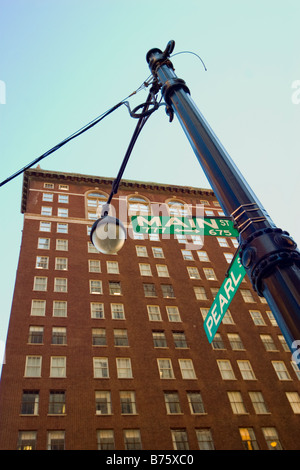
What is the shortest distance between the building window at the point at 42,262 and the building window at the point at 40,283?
6.15 feet

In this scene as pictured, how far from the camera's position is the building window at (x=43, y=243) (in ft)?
157

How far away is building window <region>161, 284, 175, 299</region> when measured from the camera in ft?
150

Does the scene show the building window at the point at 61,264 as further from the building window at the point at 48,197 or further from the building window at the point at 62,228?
the building window at the point at 48,197

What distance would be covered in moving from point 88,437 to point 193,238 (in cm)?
3415

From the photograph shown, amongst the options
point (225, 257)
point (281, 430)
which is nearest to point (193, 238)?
point (225, 257)

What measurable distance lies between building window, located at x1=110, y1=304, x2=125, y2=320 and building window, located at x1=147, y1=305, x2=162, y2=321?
3.07 meters

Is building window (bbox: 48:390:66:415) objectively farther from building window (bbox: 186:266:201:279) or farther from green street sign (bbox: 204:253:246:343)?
green street sign (bbox: 204:253:246:343)

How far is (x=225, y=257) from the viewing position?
5506cm

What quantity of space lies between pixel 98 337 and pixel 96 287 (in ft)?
23.4

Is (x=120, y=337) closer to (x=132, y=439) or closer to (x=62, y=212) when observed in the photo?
(x=132, y=439)

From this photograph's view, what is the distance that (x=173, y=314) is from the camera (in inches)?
1719

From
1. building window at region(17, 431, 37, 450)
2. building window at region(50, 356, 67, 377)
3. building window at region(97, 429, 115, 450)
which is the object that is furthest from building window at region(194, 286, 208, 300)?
building window at region(17, 431, 37, 450)

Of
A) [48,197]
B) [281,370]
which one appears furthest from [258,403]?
[48,197]
